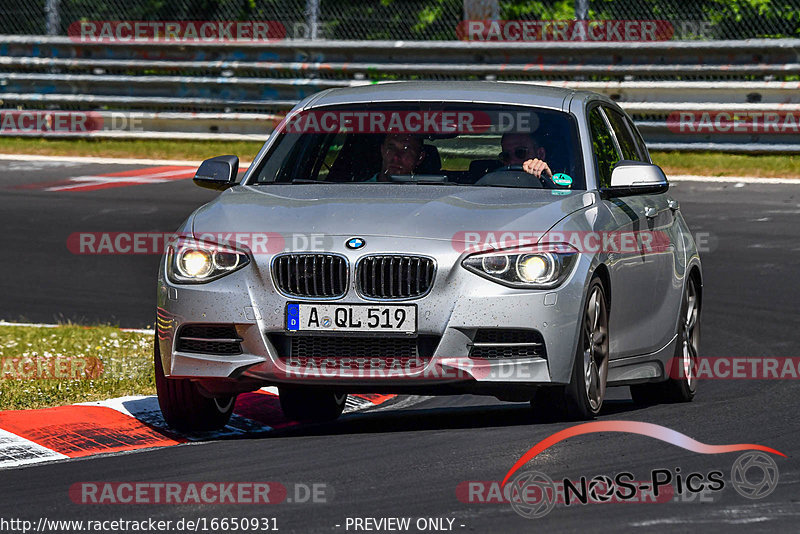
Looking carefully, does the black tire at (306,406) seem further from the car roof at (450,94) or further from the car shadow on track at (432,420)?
the car roof at (450,94)

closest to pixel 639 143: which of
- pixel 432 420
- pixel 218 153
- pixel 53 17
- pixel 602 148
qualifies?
pixel 602 148

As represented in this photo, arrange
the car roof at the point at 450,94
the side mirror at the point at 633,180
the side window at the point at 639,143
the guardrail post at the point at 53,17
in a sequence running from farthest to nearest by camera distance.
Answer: the guardrail post at the point at 53,17 < the side window at the point at 639,143 < the car roof at the point at 450,94 < the side mirror at the point at 633,180

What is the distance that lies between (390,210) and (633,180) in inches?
54.9

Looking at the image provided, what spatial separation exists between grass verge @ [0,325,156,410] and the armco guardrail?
374 inches

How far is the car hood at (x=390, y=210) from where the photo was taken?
7039 mm

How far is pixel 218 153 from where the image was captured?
67.1 feet

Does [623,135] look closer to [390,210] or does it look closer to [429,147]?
[429,147]

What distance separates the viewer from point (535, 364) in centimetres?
699

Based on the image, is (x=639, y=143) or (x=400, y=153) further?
(x=639, y=143)

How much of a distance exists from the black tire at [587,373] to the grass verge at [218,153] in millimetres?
10899

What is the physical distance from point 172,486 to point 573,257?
6.69 feet

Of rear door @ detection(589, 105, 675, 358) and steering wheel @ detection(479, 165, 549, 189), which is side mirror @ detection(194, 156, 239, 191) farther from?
rear door @ detection(589, 105, 675, 358)

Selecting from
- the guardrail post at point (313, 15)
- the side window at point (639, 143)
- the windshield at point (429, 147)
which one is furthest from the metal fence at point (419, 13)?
the windshield at point (429, 147)

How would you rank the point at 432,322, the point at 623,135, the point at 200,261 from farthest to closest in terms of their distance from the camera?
the point at 623,135, the point at 200,261, the point at 432,322
